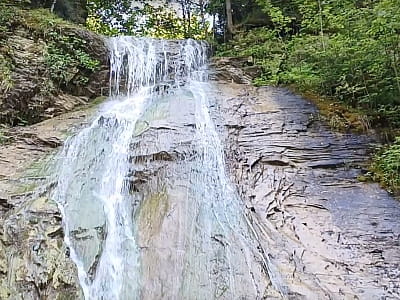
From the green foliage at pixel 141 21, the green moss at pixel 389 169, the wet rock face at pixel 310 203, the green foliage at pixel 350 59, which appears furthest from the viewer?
the green foliage at pixel 141 21

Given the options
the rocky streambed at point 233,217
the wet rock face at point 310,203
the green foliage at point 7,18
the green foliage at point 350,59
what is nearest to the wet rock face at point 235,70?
the green foliage at point 350,59

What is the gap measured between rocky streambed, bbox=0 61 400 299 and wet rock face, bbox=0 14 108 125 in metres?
0.95

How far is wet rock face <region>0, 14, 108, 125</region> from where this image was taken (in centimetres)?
738

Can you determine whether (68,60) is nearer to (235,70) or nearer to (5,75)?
(5,75)

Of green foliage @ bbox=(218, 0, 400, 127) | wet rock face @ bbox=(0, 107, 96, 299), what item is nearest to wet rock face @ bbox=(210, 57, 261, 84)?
green foliage @ bbox=(218, 0, 400, 127)

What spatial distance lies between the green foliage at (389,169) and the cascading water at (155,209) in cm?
198

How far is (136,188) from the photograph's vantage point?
5.28m

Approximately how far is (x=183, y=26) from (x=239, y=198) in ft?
36.9

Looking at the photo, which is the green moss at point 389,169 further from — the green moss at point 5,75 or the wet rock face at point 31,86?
the green moss at point 5,75

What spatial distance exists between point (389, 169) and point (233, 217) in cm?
227

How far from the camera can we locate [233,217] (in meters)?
4.86

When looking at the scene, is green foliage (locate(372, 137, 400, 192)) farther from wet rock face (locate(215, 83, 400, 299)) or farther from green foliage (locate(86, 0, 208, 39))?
green foliage (locate(86, 0, 208, 39))

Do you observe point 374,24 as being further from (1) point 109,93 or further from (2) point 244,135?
(1) point 109,93

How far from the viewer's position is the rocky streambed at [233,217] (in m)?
4.12
